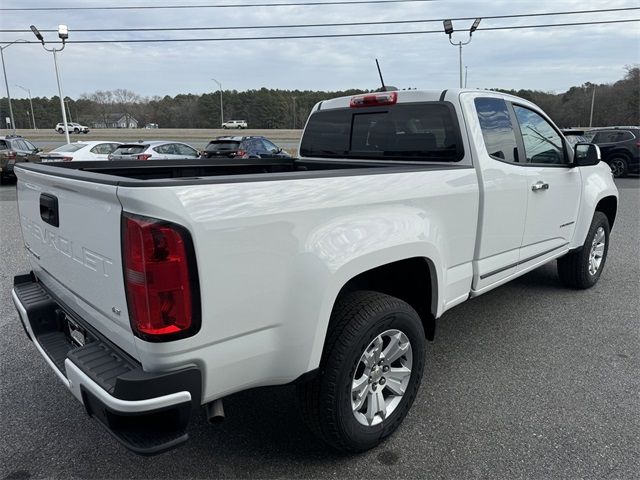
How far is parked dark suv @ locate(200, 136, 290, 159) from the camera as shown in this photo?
682 inches

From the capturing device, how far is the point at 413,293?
2992 millimetres

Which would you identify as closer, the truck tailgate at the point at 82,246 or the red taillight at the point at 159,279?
the red taillight at the point at 159,279

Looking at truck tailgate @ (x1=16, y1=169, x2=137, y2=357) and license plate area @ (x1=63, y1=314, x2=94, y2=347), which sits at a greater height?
truck tailgate @ (x1=16, y1=169, x2=137, y2=357)

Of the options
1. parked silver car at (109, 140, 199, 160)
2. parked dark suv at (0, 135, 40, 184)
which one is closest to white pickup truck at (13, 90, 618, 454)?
parked silver car at (109, 140, 199, 160)

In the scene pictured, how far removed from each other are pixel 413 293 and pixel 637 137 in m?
17.7

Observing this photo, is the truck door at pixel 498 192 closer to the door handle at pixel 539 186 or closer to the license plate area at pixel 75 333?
the door handle at pixel 539 186

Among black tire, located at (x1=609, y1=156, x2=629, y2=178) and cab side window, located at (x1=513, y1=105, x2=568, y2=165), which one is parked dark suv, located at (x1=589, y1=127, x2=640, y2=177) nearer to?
black tire, located at (x1=609, y1=156, x2=629, y2=178)

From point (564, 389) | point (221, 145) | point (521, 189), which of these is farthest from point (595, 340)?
point (221, 145)

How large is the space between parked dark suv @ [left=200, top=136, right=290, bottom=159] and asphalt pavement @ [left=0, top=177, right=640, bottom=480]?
13616 mm

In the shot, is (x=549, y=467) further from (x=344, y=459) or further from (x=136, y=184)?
(x=136, y=184)

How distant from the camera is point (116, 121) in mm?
96000

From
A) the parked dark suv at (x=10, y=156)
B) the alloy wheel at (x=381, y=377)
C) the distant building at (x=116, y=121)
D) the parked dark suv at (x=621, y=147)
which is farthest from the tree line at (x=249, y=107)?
the alloy wheel at (x=381, y=377)

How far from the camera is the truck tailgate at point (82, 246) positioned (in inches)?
73.7

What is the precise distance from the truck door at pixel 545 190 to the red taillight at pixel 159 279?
283 centimetres
